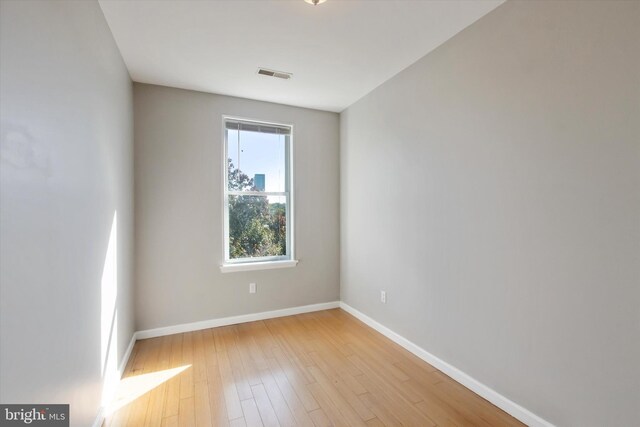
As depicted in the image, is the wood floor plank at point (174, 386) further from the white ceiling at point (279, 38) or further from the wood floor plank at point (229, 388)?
the white ceiling at point (279, 38)

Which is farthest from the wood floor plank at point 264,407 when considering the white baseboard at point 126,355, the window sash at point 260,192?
the window sash at point 260,192

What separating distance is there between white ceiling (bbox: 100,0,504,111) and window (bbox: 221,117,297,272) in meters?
0.63

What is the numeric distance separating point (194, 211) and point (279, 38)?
6.26 ft

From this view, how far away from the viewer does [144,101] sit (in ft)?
9.65

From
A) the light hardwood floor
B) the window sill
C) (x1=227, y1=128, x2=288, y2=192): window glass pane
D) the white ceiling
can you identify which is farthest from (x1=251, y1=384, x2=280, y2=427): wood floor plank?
the white ceiling

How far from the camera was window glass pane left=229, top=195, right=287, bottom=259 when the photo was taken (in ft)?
11.2

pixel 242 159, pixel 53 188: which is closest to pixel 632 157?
pixel 53 188

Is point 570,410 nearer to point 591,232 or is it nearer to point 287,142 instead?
point 591,232

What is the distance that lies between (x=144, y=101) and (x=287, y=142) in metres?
1.55

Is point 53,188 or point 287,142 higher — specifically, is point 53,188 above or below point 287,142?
below

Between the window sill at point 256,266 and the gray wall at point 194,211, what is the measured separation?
0.08m

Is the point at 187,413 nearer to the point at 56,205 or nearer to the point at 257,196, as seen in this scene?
the point at 56,205

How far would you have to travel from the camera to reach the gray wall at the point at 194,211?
117 inches

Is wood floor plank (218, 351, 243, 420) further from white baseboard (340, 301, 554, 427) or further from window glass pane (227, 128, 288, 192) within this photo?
window glass pane (227, 128, 288, 192)
